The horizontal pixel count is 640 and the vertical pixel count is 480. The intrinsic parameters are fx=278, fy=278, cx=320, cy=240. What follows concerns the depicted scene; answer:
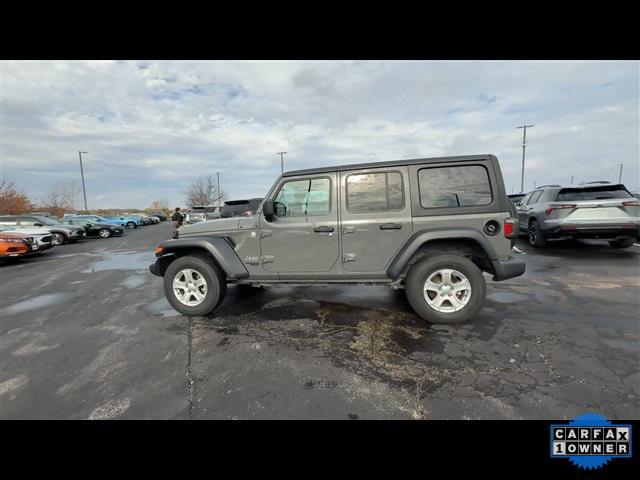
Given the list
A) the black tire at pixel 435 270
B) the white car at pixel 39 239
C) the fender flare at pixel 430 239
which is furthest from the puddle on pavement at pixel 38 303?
the white car at pixel 39 239

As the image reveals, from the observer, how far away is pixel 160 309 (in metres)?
4.37

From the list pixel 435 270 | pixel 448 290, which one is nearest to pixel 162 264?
pixel 435 270

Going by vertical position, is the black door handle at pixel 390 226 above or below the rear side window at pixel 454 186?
below

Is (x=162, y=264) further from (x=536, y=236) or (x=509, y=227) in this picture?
(x=536, y=236)

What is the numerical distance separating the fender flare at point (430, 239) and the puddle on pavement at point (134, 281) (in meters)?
5.40

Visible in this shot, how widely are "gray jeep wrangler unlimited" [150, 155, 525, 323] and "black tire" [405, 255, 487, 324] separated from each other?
0.04 feet

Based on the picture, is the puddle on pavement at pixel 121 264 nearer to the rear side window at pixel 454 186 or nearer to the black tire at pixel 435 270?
the black tire at pixel 435 270

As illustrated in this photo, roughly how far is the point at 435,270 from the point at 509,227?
0.96 m

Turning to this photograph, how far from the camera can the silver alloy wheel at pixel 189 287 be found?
3.95m

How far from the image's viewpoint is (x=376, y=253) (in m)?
3.55

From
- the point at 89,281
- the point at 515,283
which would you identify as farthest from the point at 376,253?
the point at 89,281
